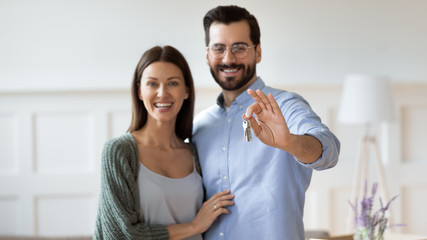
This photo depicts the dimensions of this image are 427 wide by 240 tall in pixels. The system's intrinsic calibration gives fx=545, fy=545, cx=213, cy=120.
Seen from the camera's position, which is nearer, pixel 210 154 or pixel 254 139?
pixel 254 139

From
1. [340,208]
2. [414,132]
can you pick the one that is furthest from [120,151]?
[414,132]

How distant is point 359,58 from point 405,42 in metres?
0.38

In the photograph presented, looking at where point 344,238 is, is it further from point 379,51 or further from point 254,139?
point 379,51

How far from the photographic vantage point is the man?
1.86m

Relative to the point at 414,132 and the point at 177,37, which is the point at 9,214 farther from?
the point at 414,132

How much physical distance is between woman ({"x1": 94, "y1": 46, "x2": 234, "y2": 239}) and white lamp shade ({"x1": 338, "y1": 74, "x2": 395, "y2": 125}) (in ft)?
6.22

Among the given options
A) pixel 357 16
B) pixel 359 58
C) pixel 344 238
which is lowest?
pixel 344 238

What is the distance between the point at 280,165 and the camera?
6.11 feet

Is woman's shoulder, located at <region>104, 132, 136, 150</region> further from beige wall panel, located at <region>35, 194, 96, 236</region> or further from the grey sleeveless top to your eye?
beige wall panel, located at <region>35, 194, 96, 236</region>

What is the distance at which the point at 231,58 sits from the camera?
1.99m

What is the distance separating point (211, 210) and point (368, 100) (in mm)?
2159

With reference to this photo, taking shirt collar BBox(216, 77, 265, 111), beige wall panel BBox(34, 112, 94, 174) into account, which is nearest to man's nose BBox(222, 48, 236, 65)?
shirt collar BBox(216, 77, 265, 111)

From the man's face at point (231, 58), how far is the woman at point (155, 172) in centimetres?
14

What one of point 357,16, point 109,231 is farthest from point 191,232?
point 357,16
